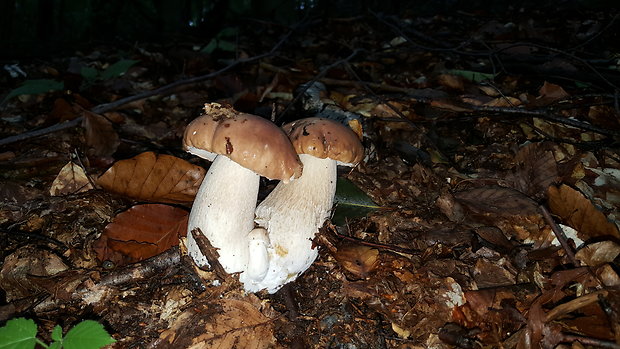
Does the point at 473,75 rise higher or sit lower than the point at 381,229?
higher

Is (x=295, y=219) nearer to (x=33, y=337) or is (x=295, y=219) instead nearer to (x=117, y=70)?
(x=33, y=337)

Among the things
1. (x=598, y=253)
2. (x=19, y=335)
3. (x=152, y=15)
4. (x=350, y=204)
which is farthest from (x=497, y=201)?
(x=152, y=15)

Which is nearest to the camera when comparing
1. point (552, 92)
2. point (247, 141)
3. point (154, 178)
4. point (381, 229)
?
point (247, 141)

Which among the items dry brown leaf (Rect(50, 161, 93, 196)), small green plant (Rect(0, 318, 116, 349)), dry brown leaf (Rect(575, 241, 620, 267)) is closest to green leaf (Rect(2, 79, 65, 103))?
dry brown leaf (Rect(50, 161, 93, 196))

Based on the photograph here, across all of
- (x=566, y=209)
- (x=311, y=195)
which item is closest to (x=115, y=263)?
(x=311, y=195)

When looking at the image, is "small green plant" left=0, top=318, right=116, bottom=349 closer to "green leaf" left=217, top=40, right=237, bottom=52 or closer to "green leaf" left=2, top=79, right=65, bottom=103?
"green leaf" left=2, top=79, right=65, bottom=103

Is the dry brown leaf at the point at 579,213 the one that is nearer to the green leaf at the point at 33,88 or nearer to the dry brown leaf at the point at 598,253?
the dry brown leaf at the point at 598,253
